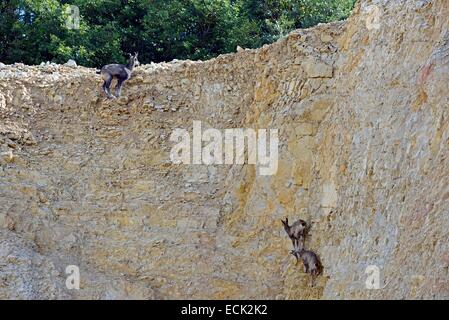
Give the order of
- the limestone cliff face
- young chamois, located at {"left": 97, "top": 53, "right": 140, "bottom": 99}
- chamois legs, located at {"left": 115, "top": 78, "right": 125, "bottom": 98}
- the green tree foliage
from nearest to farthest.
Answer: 1. the limestone cliff face
2. young chamois, located at {"left": 97, "top": 53, "right": 140, "bottom": 99}
3. chamois legs, located at {"left": 115, "top": 78, "right": 125, "bottom": 98}
4. the green tree foliage

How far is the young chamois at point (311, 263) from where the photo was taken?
12475 mm

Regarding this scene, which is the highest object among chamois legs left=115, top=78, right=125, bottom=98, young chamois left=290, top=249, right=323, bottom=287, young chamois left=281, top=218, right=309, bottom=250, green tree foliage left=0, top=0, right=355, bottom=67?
green tree foliage left=0, top=0, right=355, bottom=67

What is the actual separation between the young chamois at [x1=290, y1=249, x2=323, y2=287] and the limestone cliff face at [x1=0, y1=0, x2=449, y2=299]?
12 cm

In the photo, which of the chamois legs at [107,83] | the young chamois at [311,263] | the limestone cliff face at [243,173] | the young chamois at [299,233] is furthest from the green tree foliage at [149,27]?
the young chamois at [311,263]

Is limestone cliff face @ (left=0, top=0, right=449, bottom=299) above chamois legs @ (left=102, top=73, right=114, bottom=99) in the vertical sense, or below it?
below

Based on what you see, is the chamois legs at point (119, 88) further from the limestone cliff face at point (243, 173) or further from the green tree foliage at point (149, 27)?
the green tree foliage at point (149, 27)

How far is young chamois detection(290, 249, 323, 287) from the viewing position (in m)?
12.5

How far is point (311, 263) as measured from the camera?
12.5 m

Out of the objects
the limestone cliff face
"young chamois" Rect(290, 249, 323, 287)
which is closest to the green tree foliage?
the limestone cliff face

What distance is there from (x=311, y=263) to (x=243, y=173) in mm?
2443

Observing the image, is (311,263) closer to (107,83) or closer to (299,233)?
(299,233)

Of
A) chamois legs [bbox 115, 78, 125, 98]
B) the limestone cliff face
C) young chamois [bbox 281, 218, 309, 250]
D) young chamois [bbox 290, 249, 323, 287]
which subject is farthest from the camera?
chamois legs [bbox 115, 78, 125, 98]

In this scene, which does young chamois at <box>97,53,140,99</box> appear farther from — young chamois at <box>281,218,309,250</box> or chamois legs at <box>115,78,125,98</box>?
young chamois at <box>281,218,309,250</box>
